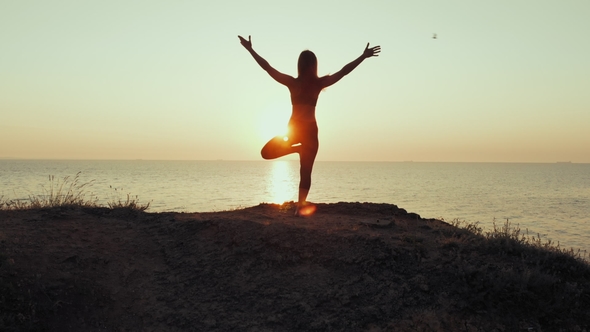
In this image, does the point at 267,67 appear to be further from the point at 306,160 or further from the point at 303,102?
the point at 306,160

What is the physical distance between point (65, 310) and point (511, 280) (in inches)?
221

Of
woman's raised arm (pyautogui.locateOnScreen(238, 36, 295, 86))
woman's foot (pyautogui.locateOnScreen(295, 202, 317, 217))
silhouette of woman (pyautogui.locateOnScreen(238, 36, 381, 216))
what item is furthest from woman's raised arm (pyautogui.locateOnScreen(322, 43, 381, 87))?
woman's foot (pyautogui.locateOnScreen(295, 202, 317, 217))

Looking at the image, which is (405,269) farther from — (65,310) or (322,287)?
(65,310)

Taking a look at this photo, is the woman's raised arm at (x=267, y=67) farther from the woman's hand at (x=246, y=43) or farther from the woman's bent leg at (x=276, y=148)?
the woman's bent leg at (x=276, y=148)

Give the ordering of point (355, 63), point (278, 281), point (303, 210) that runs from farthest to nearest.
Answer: point (303, 210), point (355, 63), point (278, 281)

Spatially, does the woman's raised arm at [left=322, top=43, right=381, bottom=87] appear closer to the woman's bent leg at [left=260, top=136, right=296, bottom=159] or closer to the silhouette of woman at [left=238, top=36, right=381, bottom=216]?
the silhouette of woman at [left=238, top=36, right=381, bottom=216]

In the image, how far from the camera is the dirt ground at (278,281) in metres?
4.73

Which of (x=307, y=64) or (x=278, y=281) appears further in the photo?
(x=307, y=64)

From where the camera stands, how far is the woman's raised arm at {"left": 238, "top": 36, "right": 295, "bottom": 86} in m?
7.38

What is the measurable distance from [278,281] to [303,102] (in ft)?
11.5

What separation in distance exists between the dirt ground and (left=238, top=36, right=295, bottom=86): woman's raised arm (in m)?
2.70

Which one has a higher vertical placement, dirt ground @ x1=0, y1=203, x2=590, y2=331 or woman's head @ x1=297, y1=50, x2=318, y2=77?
woman's head @ x1=297, y1=50, x2=318, y2=77

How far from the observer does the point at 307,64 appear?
293 inches

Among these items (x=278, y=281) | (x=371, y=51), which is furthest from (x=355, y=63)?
(x=278, y=281)
